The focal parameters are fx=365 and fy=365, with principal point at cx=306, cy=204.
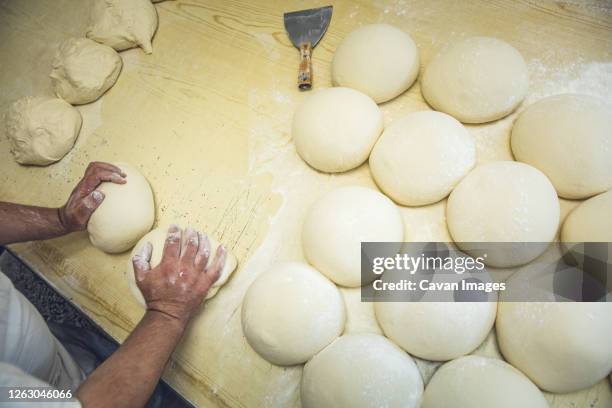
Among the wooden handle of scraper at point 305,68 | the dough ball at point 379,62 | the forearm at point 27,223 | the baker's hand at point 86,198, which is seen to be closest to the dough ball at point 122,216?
the baker's hand at point 86,198

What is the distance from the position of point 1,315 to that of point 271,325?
0.84 metres

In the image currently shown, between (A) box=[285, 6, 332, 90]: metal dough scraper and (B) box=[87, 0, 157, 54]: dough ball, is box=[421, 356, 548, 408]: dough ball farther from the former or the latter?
(B) box=[87, 0, 157, 54]: dough ball

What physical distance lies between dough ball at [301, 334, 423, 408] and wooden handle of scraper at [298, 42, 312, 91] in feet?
3.83

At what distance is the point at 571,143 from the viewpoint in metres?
1.31

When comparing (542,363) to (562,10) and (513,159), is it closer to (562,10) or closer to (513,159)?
(513,159)

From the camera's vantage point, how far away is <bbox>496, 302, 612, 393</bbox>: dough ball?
3.63ft

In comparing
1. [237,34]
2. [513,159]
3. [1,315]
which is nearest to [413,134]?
[513,159]

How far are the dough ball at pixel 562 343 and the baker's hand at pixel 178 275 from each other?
1096 millimetres

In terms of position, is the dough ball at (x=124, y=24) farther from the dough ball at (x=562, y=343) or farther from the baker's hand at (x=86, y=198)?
the dough ball at (x=562, y=343)

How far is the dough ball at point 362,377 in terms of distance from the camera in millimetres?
1168

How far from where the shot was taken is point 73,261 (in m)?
1.73

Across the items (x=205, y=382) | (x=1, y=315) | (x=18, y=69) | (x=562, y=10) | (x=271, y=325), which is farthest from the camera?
(x=18, y=69)

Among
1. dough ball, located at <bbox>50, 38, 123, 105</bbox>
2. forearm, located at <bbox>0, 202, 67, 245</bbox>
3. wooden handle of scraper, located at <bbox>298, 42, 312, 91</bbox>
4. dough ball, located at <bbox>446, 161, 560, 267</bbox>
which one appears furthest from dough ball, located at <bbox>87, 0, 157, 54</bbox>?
dough ball, located at <bbox>446, 161, 560, 267</bbox>

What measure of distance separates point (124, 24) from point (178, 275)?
1.55 metres
